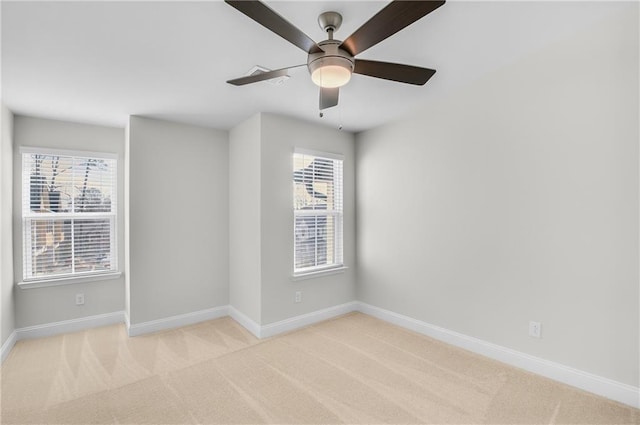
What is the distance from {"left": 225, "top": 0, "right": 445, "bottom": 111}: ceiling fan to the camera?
1355 millimetres

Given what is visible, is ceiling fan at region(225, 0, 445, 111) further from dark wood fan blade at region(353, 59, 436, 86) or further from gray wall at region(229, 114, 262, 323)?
gray wall at region(229, 114, 262, 323)

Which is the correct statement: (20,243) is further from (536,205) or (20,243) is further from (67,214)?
(536,205)

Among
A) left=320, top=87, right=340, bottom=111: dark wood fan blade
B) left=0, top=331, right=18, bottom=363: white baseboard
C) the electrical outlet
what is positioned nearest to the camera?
left=320, top=87, right=340, bottom=111: dark wood fan blade

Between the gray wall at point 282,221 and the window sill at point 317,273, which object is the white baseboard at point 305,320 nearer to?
the gray wall at point 282,221

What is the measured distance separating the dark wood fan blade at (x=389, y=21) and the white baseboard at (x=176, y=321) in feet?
11.4

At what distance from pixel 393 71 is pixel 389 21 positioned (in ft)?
1.51

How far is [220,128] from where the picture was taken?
13.1 feet

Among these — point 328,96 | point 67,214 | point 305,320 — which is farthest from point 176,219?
point 328,96

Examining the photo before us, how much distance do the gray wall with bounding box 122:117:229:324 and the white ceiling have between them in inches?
21.9

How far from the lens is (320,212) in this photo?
3947 mm

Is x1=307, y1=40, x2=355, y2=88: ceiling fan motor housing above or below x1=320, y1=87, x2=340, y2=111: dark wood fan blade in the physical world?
above

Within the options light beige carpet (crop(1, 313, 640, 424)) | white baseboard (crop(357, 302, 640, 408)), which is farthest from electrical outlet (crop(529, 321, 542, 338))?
light beige carpet (crop(1, 313, 640, 424))

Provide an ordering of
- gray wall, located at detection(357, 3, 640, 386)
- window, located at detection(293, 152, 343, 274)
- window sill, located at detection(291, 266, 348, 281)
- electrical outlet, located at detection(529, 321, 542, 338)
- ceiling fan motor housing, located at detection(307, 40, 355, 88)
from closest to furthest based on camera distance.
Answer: ceiling fan motor housing, located at detection(307, 40, 355, 88)
gray wall, located at detection(357, 3, 640, 386)
electrical outlet, located at detection(529, 321, 542, 338)
window sill, located at detection(291, 266, 348, 281)
window, located at detection(293, 152, 343, 274)

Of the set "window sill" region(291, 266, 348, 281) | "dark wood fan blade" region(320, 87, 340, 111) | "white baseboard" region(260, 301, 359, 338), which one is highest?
"dark wood fan blade" region(320, 87, 340, 111)
